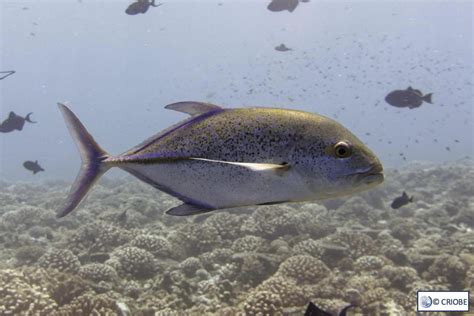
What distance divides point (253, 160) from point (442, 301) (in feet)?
17.6

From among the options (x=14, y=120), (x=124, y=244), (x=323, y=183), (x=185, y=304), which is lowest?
(x=185, y=304)

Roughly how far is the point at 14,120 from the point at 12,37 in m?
104

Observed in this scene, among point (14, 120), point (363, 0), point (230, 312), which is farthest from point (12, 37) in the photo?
point (230, 312)

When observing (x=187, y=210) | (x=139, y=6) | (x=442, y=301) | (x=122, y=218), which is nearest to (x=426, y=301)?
(x=442, y=301)

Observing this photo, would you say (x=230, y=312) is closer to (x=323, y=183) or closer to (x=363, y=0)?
(x=323, y=183)

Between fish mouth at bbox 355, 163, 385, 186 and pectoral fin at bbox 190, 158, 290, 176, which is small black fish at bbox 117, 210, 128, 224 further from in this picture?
fish mouth at bbox 355, 163, 385, 186

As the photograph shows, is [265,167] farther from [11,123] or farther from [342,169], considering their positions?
[11,123]

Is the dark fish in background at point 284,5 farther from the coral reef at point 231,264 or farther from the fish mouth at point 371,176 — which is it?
the fish mouth at point 371,176

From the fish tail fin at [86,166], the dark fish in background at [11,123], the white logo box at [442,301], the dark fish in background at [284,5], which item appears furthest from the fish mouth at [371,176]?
the dark fish in background at [284,5]

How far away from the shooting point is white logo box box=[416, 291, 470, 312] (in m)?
5.38

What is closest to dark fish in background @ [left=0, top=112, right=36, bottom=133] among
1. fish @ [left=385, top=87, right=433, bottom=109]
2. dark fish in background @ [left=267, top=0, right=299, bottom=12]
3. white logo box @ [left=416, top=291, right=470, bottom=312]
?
dark fish in background @ [left=267, top=0, right=299, bottom=12]

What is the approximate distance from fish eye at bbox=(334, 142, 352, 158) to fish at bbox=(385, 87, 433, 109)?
282 inches

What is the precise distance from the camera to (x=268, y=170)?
1469 mm

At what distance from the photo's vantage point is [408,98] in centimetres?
805
